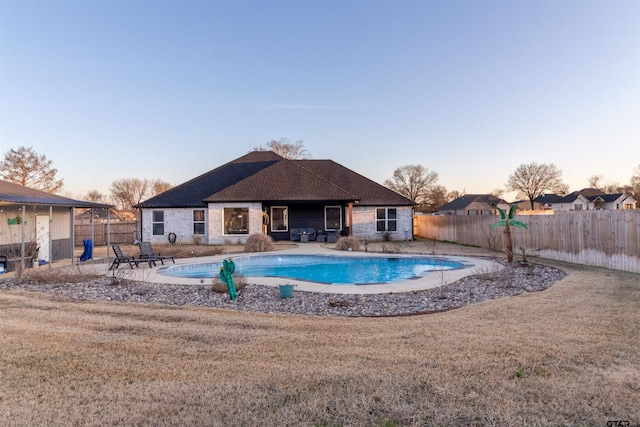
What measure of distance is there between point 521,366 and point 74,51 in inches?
792

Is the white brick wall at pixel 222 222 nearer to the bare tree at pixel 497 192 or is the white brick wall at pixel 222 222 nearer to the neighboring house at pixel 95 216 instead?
the neighboring house at pixel 95 216

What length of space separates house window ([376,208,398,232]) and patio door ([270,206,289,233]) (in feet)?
19.6

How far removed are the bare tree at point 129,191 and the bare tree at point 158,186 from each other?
694 millimetres

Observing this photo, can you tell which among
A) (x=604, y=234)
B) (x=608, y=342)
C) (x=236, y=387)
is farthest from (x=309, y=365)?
(x=604, y=234)

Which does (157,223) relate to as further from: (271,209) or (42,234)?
(42,234)

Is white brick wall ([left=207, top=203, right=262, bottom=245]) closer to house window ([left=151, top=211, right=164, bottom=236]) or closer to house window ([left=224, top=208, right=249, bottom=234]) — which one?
house window ([left=224, top=208, right=249, bottom=234])

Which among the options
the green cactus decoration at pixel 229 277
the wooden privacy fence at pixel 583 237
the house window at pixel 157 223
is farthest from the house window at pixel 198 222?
the wooden privacy fence at pixel 583 237

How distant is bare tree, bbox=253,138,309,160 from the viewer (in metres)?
48.6

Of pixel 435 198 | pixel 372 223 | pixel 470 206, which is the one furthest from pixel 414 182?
pixel 372 223

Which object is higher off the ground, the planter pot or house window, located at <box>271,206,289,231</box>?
house window, located at <box>271,206,289,231</box>

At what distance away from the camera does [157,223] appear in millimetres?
22469

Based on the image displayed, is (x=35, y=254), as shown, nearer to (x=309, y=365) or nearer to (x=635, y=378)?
(x=309, y=365)

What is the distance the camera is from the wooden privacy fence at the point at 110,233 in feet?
75.8

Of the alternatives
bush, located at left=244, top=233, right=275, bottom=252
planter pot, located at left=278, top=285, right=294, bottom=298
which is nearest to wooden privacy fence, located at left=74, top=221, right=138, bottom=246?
bush, located at left=244, top=233, right=275, bottom=252
